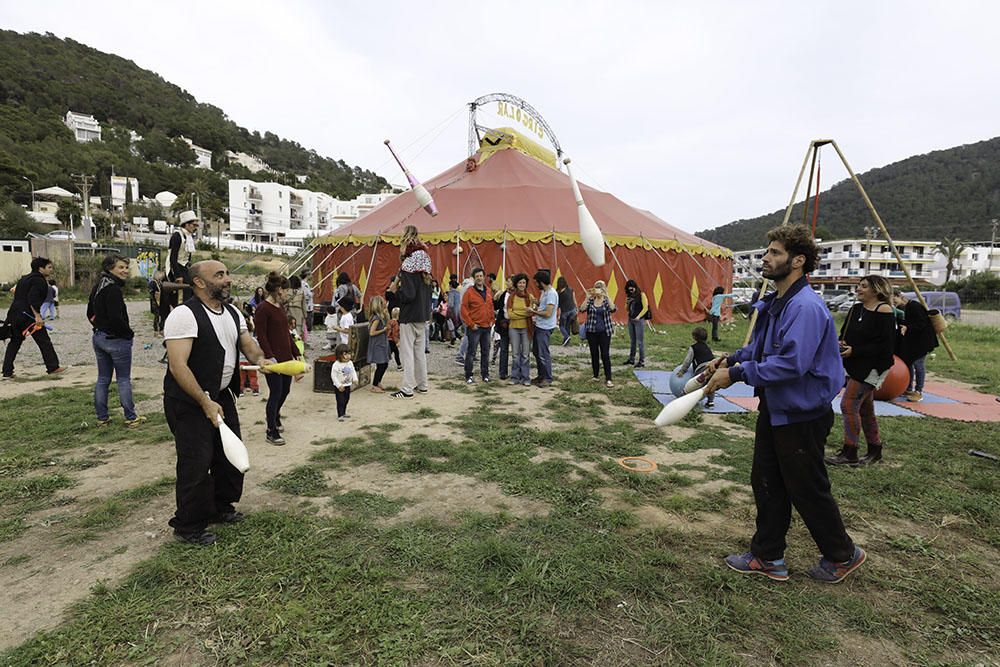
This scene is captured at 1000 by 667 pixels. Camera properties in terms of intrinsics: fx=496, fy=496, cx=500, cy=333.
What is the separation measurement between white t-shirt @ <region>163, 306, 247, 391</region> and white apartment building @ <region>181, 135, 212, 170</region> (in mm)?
132113

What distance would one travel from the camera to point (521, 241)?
1306 cm

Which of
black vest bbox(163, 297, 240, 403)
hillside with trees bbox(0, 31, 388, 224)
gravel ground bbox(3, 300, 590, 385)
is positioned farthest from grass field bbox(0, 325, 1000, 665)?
hillside with trees bbox(0, 31, 388, 224)

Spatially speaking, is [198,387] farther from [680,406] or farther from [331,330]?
[331,330]

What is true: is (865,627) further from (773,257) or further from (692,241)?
(692,241)

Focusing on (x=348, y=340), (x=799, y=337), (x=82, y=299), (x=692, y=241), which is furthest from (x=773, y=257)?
(x=82, y=299)

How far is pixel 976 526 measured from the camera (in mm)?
3197

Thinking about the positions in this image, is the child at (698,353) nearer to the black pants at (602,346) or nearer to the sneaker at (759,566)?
the black pants at (602,346)

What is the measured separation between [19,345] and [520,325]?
707 centimetres

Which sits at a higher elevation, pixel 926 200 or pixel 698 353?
pixel 926 200

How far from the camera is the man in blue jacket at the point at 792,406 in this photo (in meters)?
2.37

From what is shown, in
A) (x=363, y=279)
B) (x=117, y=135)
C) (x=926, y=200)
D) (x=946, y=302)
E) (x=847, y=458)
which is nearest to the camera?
(x=847, y=458)

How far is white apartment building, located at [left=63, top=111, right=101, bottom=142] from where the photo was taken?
95562 mm

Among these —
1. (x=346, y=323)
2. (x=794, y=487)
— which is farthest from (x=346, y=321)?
(x=794, y=487)

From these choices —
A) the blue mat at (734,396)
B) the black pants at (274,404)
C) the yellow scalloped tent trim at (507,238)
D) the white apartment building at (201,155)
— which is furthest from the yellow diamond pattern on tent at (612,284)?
the white apartment building at (201,155)
